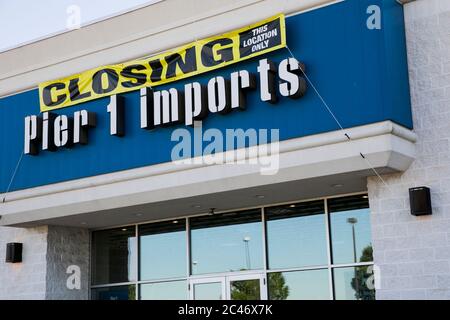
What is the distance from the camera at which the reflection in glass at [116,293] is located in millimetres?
15336

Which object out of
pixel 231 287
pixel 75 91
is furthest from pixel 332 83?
pixel 75 91

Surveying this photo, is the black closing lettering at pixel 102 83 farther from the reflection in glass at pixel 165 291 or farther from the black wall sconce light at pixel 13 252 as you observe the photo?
the reflection in glass at pixel 165 291

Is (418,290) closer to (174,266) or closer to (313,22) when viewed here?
(313,22)

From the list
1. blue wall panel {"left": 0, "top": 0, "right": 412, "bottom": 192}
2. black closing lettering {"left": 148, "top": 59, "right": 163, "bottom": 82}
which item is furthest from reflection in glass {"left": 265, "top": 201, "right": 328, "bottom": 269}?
black closing lettering {"left": 148, "top": 59, "right": 163, "bottom": 82}

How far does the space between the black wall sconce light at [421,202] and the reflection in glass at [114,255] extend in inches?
269

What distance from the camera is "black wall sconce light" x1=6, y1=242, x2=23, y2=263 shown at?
50.3ft

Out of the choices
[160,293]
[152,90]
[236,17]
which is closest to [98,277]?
[160,293]

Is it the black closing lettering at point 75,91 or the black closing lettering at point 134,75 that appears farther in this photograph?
the black closing lettering at point 75,91

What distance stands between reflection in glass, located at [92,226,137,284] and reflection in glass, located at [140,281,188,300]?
1.42 feet

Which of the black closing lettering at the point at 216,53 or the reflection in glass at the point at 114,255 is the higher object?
the black closing lettering at the point at 216,53

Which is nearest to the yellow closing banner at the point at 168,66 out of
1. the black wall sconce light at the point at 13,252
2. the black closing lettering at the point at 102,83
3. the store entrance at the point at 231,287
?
the black closing lettering at the point at 102,83

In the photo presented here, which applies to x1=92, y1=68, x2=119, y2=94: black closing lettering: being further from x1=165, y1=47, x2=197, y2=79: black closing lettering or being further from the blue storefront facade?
x1=165, y1=47, x2=197, y2=79: black closing lettering
